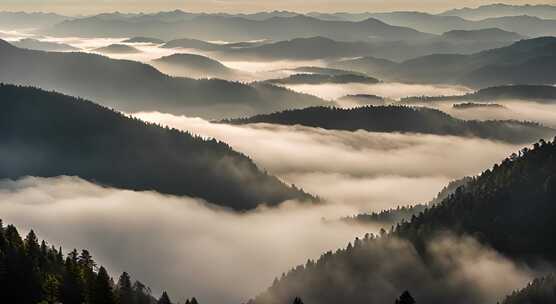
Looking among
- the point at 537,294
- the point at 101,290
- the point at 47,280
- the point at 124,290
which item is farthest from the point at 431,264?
the point at 47,280

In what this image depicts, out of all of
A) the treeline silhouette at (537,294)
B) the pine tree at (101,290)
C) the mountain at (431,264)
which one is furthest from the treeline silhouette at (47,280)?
the mountain at (431,264)

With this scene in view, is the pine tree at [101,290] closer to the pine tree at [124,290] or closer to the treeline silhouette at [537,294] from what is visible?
the pine tree at [124,290]

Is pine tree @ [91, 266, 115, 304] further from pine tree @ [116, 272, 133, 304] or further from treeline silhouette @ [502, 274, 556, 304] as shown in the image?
treeline silhouette @ [502, 274, 556, 304]

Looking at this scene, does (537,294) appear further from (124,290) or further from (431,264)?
(124,290)

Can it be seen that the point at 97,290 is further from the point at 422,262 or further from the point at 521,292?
the point at 422,262

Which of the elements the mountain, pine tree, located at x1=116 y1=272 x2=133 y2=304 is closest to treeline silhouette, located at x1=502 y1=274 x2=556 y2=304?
the mountain

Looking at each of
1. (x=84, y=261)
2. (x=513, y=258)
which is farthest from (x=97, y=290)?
(x=513, y=258)
